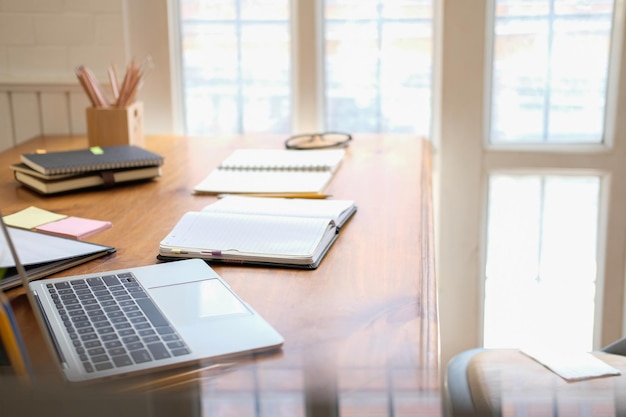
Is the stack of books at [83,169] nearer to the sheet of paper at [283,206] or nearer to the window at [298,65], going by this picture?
the sheet of paper at [283,206]

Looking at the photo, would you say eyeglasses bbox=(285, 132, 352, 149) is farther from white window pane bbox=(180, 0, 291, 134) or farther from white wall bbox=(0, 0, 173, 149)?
white wall bbox=(0, 0, 173, 149)

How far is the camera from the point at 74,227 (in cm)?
126

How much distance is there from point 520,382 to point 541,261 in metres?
1.89

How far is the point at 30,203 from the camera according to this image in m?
1.45

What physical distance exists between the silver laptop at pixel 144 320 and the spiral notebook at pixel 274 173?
1.54 feet

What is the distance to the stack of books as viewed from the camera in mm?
1508

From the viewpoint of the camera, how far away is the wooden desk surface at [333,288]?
0.31 metres

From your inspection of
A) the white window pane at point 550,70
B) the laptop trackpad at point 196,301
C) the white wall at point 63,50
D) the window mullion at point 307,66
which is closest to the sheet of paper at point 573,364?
the laptop trackpad at point 196,301

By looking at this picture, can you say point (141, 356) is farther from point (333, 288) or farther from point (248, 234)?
point (248, 234)

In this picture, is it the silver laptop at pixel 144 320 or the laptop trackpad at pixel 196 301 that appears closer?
the silver laptop at pixel 144 320

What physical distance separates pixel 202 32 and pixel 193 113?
249mm

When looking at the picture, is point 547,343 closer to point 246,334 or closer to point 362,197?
point 362,197

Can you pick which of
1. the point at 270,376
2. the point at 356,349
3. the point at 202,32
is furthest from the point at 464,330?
the point at 270,376

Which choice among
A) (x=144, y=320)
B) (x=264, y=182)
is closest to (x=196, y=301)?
(x=144, y=320)
